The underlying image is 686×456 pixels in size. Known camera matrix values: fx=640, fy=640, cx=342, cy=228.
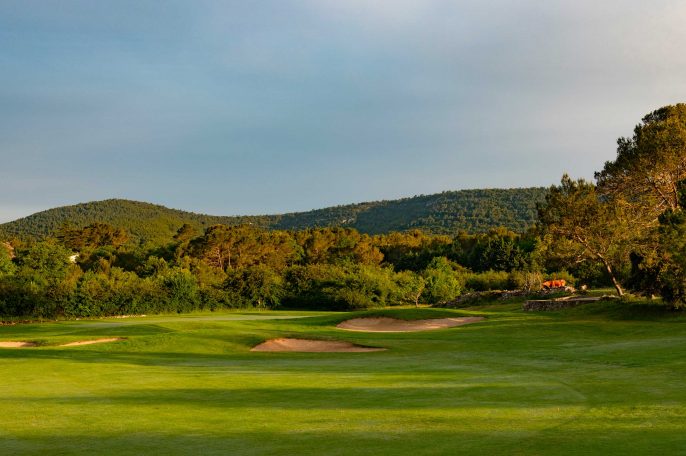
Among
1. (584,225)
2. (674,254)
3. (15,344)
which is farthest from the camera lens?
(584,225)

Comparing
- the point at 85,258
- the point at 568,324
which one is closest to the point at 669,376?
the point at 568,324

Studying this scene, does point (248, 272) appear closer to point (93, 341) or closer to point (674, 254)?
point (93, 341)

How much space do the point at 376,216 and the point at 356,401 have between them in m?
177

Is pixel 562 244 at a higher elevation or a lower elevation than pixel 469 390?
higher

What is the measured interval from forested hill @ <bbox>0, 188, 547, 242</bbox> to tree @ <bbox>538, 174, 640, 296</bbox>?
4258 inches

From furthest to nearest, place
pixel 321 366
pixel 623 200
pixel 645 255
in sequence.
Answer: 1. pixel 623 200
2. pixel 645 255
3. pixel 321 366

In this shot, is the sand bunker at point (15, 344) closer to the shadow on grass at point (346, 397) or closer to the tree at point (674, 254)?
the shadow on grass at point (346, 397)

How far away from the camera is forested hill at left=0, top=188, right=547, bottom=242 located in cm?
16275

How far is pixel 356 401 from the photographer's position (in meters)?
12.1

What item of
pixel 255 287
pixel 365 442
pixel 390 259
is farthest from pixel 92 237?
pixel 365 442

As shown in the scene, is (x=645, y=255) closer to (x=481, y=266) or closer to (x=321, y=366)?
(x=321, y=366)

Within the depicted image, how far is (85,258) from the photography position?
312 ft

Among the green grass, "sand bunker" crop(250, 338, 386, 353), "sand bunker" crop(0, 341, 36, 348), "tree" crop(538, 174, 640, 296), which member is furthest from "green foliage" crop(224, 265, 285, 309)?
the green grass

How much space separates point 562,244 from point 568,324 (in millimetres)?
14096
